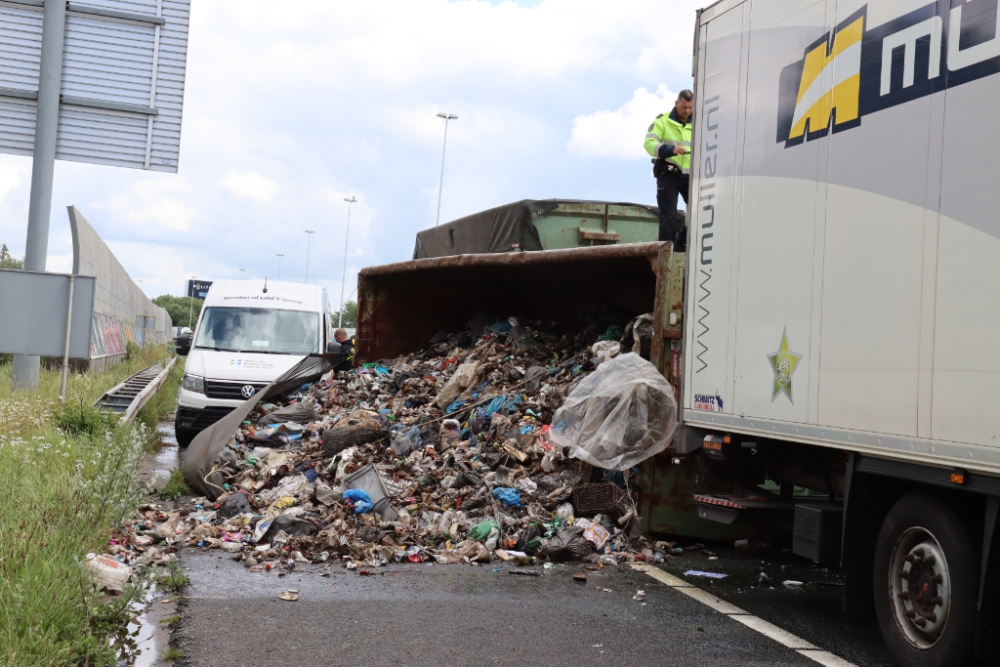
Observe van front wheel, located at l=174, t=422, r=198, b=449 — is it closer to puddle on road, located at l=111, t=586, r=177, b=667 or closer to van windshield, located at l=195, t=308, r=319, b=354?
van windshield, located at l=195, t=308, r=319, b=354

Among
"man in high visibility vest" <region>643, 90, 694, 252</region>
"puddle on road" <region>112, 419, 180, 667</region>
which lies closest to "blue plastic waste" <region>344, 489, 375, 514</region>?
"puddle on road" <region>112, 419, 180, 667</region>

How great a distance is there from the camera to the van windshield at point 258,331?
1431 cm

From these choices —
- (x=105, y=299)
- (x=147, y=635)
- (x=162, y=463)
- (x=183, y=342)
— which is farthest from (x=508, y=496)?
(x=105, y=299)

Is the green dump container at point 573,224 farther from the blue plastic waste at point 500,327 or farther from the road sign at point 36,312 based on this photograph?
the road sign at point 36,312

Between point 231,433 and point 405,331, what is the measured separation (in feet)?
14.5

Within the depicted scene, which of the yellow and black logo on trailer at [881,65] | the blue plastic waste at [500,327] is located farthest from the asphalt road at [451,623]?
the blue plastic waste at [500,327]

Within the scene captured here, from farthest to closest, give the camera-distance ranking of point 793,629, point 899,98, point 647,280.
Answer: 1. point 647,280
2. point 793,629
3. point 899,98

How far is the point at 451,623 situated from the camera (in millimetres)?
5516

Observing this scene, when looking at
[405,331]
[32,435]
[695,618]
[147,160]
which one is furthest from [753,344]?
[147,160]

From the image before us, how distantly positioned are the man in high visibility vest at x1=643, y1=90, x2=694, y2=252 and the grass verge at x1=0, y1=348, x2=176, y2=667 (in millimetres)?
5433

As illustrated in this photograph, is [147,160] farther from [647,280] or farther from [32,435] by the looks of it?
[647,280]

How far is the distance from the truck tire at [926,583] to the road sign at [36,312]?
9535 mm

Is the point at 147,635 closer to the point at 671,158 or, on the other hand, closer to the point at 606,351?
the point at 606,351

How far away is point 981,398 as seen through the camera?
418cm
